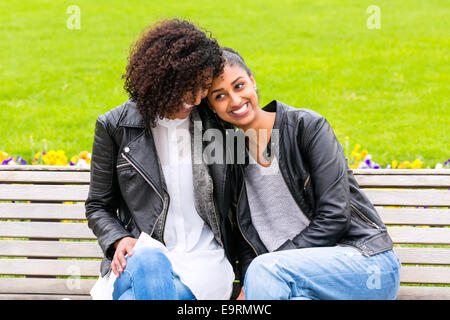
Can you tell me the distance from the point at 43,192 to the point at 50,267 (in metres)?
0.41

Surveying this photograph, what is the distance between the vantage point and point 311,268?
2377mm

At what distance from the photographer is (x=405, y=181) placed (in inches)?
118

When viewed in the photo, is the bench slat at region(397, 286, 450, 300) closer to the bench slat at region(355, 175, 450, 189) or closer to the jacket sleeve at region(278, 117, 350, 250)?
the bench slat at region(355, 175, 450, 189)

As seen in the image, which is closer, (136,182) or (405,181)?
(136,182)

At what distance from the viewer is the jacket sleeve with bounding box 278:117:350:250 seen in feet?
8.20

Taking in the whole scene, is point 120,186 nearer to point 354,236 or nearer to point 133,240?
point 133,240

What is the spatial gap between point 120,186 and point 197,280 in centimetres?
55

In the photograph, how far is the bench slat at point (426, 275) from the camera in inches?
117

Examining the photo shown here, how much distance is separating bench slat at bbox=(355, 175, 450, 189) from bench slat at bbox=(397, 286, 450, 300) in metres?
0.52

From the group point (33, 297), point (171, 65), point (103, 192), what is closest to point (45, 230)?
point (33, 297)

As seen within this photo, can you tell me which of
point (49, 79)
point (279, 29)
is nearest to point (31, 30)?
point (49, 79)

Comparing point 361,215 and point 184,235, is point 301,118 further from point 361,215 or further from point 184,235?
point 184,235

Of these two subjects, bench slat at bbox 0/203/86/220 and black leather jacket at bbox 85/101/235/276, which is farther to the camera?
bench slat at bbox 0/203/86/220

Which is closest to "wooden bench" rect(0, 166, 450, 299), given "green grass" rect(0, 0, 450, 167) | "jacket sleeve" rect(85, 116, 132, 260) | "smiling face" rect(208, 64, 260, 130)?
"jacket sleeve" rect(85, 116, 132, 260)
